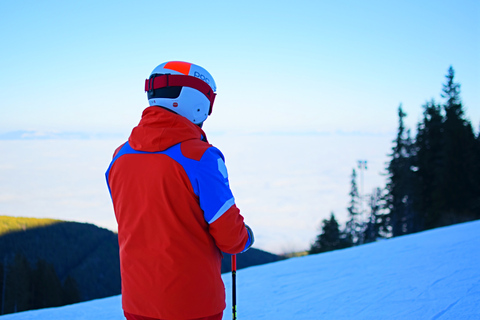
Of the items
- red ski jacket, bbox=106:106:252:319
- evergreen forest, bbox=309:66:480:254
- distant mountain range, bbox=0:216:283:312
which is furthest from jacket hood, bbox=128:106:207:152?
distant mountain range, bbox=0:216:283:312

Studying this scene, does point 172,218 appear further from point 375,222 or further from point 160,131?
point 375,222

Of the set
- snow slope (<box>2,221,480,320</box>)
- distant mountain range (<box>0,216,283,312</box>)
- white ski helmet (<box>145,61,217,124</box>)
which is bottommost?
distant mountain range (<box>0,216,283,312</box>)

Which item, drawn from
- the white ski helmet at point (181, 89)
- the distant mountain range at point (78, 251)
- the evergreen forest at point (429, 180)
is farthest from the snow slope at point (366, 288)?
the distant mountain range at point (78, 251)

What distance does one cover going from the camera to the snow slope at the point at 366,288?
3.94m

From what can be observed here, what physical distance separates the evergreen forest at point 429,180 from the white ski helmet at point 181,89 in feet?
109

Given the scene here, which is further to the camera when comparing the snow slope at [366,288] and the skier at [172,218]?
the snow slope at [366,288]

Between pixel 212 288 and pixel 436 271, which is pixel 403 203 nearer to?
pixel 436 271

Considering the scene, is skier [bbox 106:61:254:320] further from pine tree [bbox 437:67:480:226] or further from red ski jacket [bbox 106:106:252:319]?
pine tree [bbox 437:67:480:226]

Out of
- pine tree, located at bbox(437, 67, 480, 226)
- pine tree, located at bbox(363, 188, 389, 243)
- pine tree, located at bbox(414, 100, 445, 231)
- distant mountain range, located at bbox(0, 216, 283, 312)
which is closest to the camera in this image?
pine tree, located at bbox(437, 67, 480, 226)

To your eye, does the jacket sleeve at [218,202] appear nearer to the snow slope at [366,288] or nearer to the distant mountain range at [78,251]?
the snow slope at [366,288]

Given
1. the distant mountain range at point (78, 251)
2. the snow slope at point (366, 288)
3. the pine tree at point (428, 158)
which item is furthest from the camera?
the distant mountain range at point (78, 251)

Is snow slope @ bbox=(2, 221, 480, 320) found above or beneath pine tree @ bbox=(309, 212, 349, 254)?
above

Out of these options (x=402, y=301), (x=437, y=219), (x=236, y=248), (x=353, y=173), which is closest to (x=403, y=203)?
(x=437, y=219)

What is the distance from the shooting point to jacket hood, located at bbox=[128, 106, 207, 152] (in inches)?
65.0
